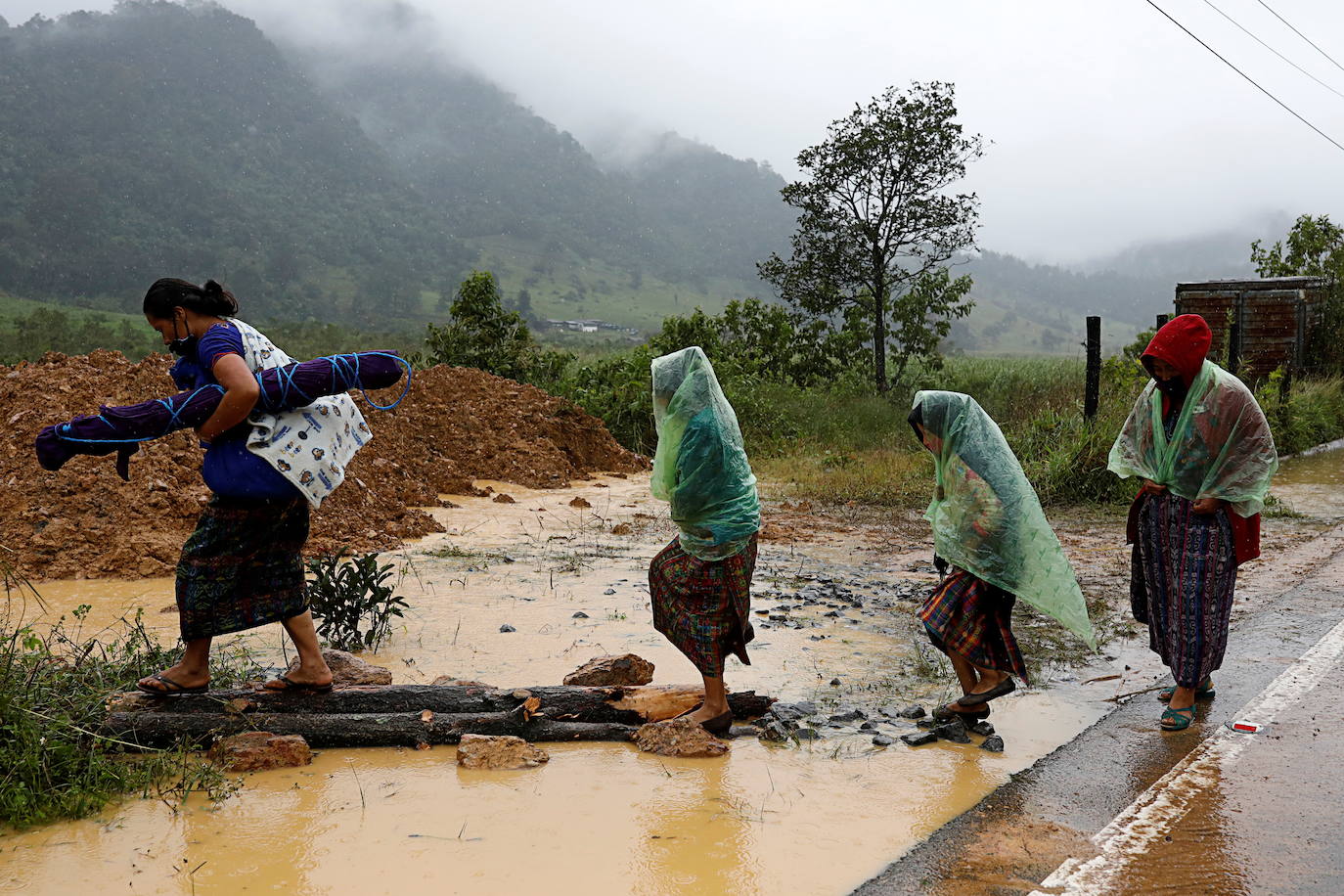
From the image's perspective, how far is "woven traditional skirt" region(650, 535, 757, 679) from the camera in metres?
4.34

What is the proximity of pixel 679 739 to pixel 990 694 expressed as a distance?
1.31 metres

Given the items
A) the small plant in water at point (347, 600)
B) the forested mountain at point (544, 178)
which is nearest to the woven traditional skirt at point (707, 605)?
the small plant in water at point (347, 600)

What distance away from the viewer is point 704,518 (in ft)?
14.1

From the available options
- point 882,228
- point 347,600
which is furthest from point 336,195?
point 347,600

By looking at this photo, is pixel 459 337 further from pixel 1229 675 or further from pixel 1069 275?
pixel 1069 275

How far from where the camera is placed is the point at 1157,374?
4727 mm

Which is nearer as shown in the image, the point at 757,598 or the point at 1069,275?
the point at 757,598

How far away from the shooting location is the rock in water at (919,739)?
4.37 m

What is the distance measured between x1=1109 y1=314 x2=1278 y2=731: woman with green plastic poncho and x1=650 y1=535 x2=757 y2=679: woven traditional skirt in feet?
6.27

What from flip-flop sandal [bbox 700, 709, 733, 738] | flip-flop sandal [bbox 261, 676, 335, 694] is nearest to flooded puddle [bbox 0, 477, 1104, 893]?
flip-flop sandal [bbox 700, 709, 733, 738]

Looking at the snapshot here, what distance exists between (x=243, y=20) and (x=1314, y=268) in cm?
12056

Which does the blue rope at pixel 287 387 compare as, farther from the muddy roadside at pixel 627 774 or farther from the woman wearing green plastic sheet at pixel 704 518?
the muddy roadside at pixel 627 774

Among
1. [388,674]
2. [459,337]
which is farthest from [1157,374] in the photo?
[459,337]

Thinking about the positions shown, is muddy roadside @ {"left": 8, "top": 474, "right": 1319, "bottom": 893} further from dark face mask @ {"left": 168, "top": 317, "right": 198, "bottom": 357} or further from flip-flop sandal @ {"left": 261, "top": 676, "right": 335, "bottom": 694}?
dark face mask @ {"left": 168, "top": 317, "right": 198, "bottom": 357}
